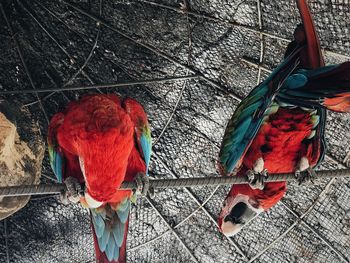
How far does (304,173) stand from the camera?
3344 mm

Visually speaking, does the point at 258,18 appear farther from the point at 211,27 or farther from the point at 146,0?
the point at 146,0

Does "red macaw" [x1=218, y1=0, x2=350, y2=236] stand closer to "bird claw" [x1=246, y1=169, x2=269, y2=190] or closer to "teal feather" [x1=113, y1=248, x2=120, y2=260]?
"bird claw" [x1=246, y1=169, x2=269, y2=190]

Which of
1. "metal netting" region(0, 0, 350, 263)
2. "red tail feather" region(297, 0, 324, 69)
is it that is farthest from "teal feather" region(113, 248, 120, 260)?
"red tail feather" region(297, 0, 324, 69)

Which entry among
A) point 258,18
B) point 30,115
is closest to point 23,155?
point 30,115

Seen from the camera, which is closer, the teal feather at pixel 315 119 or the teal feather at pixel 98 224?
the teal feather at pixel 315 119

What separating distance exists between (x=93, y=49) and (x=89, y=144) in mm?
870

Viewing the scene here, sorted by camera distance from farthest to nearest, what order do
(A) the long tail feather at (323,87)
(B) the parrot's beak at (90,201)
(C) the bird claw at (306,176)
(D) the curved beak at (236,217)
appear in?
1. (D) the curved beak at (236,217)
2. (C) the bird claw at (306,176)
3. (B) the parrot's beak at (90,201)
4. (A) the long tail feather at (323,87)

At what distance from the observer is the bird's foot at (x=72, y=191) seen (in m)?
3.27

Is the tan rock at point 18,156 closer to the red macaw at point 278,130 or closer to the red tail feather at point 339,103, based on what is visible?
the red macaw at point 278,130

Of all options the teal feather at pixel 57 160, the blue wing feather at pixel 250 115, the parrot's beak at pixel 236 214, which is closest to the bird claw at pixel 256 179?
the blue wing feather at pixel 250 115

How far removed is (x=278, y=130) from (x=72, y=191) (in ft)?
3.27

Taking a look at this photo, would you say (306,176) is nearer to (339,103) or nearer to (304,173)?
(304,173)

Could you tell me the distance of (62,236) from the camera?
4.34 meters

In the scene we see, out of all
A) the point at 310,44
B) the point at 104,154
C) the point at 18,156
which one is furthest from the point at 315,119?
the point at 18,156
